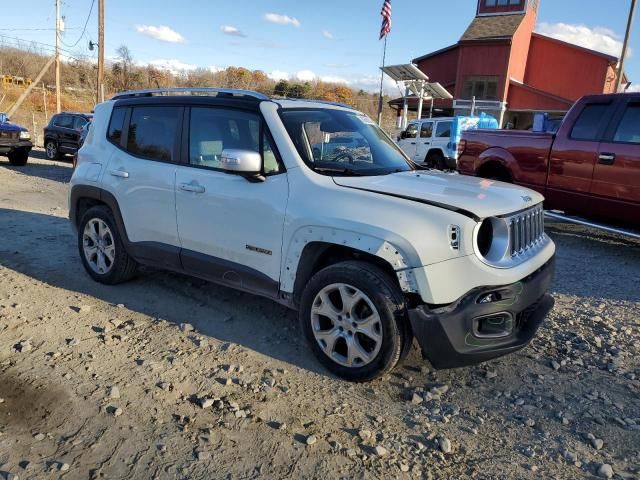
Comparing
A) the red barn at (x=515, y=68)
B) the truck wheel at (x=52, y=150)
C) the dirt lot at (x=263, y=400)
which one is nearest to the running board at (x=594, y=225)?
the dirt lot at (x=263, y=400)

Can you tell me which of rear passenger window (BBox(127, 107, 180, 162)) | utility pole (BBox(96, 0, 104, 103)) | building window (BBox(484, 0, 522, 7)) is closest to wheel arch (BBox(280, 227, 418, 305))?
rear passenger window (BBox(127, 107, 180, 162))

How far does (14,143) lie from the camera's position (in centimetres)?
1510

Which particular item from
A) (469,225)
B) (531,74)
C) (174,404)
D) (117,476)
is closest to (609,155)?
(469,225)

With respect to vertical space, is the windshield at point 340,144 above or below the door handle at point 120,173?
above

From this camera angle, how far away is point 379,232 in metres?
3.18

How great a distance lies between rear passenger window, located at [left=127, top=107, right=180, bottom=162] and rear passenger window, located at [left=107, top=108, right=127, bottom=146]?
15 centimetres

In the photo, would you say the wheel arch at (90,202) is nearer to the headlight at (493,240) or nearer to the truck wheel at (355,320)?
the truck wheel at (355,320)

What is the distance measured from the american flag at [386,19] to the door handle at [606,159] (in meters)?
21.1

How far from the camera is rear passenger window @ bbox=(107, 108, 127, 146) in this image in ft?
16.3

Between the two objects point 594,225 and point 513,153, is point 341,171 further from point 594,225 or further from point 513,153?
point 513,153

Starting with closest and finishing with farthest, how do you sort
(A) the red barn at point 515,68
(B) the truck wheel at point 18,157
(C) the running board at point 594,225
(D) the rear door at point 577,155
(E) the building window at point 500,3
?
1. (C) the running board at point 594,225
2. (D) the rear door at point 577,155
3. (B) the truck wheel at point 18,157
4. (A) the red barn at point 515,68
5. (E) the building window at point 500,3

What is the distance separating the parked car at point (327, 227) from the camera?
10.2ft

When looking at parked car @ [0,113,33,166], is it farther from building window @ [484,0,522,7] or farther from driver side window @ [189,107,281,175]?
building window @ [484,0,522,7]

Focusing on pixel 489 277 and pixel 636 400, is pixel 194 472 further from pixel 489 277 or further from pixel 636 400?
A: pixel 636 400
